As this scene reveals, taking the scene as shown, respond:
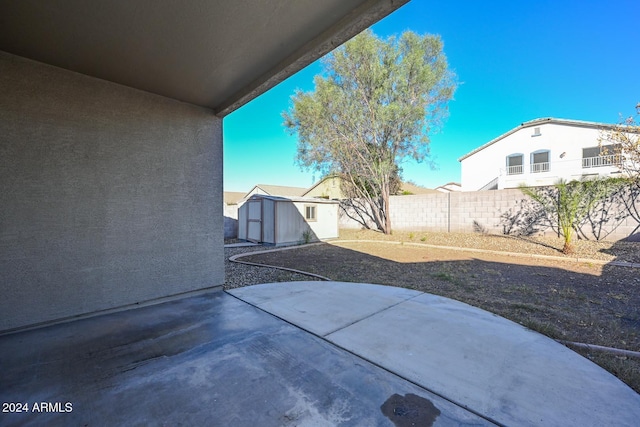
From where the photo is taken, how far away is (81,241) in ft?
9.23

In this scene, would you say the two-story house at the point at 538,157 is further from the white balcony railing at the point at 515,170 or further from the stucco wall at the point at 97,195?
the stucco wall at the point at 97,195

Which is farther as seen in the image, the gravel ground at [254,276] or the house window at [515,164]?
the house window at [515,164]

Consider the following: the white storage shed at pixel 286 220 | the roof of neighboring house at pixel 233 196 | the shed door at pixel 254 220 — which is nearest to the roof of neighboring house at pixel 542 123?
the white storage shed at pixel 286 220

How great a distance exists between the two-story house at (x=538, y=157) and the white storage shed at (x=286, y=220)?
11.8 m

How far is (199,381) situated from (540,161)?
21.5 meters

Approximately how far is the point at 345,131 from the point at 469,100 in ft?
→ 20.0

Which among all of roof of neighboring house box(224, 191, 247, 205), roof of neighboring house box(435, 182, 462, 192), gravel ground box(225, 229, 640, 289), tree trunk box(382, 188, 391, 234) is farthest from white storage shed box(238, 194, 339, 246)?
roof of neighboring house box(435, 182, 462, 192)

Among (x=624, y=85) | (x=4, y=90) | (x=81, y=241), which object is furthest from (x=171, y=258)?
(x=624, y=85)

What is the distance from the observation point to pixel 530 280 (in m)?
4.91

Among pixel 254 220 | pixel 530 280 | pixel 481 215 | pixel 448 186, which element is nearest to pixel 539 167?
pixel 481 215

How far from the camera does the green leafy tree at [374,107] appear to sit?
1116 cm

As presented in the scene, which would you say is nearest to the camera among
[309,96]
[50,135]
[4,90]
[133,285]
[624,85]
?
[4,90]

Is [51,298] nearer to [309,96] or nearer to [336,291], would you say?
[336,291]

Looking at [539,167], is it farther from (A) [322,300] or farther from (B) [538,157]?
(A) [322,300]
